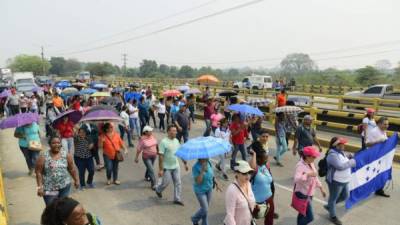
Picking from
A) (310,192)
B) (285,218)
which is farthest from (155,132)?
(310,192)

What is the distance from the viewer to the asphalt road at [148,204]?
6.54 m

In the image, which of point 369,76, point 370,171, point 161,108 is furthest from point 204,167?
point 369,76

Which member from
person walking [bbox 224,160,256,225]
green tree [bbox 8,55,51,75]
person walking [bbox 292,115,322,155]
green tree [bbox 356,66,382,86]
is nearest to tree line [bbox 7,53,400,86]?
green tree [bbox 8,55,51,75]

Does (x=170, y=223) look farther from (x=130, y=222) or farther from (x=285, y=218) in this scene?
(x=285, y=218)

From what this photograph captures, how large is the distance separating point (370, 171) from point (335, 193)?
1.39 m

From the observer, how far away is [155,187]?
8.05 m

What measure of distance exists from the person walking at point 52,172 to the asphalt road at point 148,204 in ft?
4.30

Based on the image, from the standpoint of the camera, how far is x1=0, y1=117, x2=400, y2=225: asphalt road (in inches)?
257

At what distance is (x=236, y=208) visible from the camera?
430cm

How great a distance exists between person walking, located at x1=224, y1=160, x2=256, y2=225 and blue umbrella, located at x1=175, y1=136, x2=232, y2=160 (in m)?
1.16

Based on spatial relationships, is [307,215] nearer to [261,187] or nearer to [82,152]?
[261,187]

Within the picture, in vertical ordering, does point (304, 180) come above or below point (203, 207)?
above

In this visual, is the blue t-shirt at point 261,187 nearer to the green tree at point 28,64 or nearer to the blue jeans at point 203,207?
the blue jeans at point 203,207

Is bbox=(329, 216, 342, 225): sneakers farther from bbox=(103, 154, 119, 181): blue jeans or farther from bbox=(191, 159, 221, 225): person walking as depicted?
bbox=(103, 154, 119, 181): blue jeans
